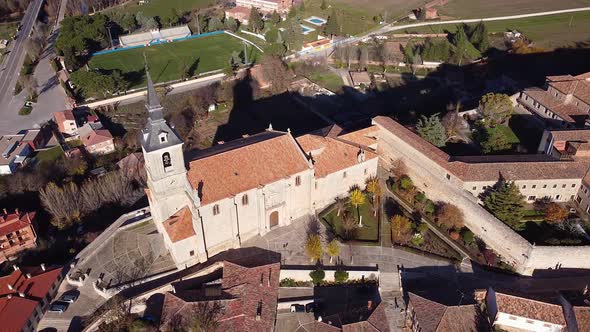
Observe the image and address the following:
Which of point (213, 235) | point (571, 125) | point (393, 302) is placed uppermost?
point (571, 125)

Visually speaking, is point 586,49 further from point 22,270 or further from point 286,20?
point 22,270

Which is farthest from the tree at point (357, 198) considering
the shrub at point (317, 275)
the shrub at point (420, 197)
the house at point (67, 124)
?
the house at point (67, 124)

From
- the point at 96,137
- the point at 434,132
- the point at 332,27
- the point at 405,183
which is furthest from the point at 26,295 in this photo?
the point at 332,27

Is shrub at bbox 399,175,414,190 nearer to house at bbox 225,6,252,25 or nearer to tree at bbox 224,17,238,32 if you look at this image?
tree at bbox 224,17,238,32

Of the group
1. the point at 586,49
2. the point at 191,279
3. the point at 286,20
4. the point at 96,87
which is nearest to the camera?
the point at 191,279

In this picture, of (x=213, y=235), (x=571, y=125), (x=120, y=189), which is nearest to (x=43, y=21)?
(x=120, y=189)

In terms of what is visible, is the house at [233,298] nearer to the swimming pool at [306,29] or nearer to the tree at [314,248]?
the tree at [314,248]

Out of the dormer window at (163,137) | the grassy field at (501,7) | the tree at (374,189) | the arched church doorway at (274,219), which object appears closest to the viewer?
the dormer window at (163,137)
